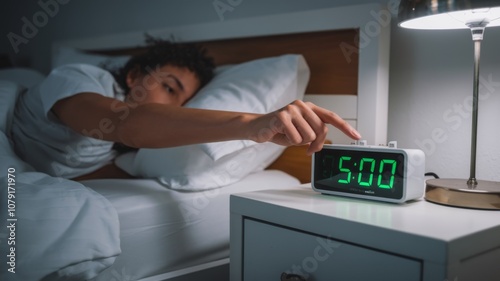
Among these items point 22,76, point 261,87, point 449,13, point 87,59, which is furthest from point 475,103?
point 22,76

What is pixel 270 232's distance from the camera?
0.77m

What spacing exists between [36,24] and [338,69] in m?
2.25

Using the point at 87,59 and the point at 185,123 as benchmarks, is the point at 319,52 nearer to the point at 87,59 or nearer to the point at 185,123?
the point at 185,123

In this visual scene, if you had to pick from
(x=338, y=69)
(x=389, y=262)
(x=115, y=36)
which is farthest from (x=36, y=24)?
(x=389, y=262)

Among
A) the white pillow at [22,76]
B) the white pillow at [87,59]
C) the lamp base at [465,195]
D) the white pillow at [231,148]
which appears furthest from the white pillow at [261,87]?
the white pillow at [22,76]

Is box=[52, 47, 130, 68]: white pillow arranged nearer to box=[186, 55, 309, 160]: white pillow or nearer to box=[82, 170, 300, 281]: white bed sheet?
box=[186, 55, 309, 160]: white pillow

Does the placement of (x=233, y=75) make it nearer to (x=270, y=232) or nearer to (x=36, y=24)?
(x=270, y=232)

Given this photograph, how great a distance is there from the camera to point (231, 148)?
3.43 ft

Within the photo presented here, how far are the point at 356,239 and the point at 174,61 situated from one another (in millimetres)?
976

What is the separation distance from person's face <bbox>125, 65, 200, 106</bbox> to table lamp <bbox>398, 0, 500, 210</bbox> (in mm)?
747

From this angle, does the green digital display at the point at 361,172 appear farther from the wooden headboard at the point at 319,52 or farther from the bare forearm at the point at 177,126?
the wooden headboard at the point at 319,52

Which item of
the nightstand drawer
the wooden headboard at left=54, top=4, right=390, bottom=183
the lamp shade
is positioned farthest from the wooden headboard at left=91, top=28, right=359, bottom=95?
the nightstand drawer

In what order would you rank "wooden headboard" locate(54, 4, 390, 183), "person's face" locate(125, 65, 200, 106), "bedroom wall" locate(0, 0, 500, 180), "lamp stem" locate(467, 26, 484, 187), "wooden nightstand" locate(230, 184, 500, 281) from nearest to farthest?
"wooden nightstand" locate(230, 184, 500, 281)
"lamp stem" locate(467, 26, 484, 187)
"bedroom wall" locate(0, 0, 500, 180)
"wooden headboard" locate(54, 4, 390, 183)
"person's face" locate(125, 65, 200, 106)

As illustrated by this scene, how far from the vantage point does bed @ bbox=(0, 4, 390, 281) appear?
2.56 ft
